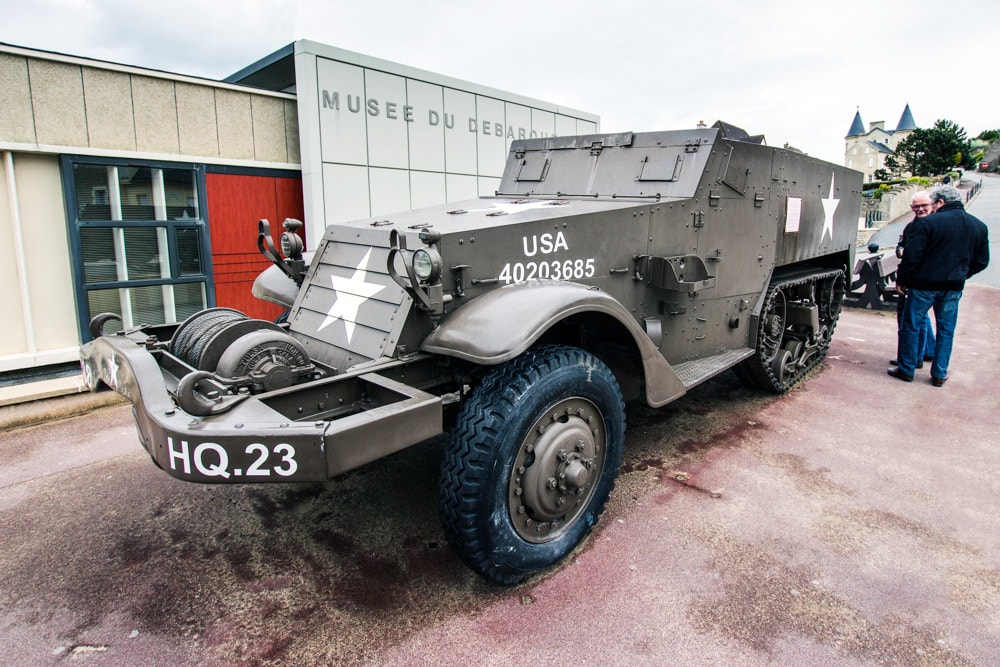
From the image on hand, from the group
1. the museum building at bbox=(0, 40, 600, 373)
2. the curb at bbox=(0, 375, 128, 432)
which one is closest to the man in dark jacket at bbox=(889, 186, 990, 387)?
the museum building at bbox=(0, 40, 600, 373)

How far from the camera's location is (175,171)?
228 inches

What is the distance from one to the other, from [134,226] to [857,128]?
8149 centimetres

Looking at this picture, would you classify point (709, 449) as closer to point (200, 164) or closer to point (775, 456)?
point (775, 456)

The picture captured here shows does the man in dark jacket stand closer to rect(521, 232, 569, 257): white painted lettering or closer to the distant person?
the distant person

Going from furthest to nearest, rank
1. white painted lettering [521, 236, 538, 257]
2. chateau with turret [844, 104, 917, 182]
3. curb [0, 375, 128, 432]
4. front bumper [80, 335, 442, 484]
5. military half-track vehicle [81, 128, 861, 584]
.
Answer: chateau with turret [844, 104, 917, 182] < curb [0, 375, 128, 432] < white painted lettering [521, 236, 538, 257] < military half-track vehicle [81, 128, 861, 584] < front bumper [80, 335, 442, 484]

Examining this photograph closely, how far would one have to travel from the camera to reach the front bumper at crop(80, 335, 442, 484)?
6.38 ft

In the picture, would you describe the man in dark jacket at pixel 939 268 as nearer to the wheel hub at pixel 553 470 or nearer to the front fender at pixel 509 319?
the front fender at pixel 509 319

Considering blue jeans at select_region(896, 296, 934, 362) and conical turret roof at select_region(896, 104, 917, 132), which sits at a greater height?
conical turret roof at select_region(896, 104, 917, 132)

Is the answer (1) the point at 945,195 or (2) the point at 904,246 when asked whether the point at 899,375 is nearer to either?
(2) the point at 904,246

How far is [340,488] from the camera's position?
3.36 metres

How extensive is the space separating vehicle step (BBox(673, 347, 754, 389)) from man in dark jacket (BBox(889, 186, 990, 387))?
2073 millimetres

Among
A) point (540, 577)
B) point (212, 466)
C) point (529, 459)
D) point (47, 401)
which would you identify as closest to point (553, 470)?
point (529, 459)

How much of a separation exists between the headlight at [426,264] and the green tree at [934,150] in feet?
191

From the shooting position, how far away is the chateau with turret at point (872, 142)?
65.1 m
